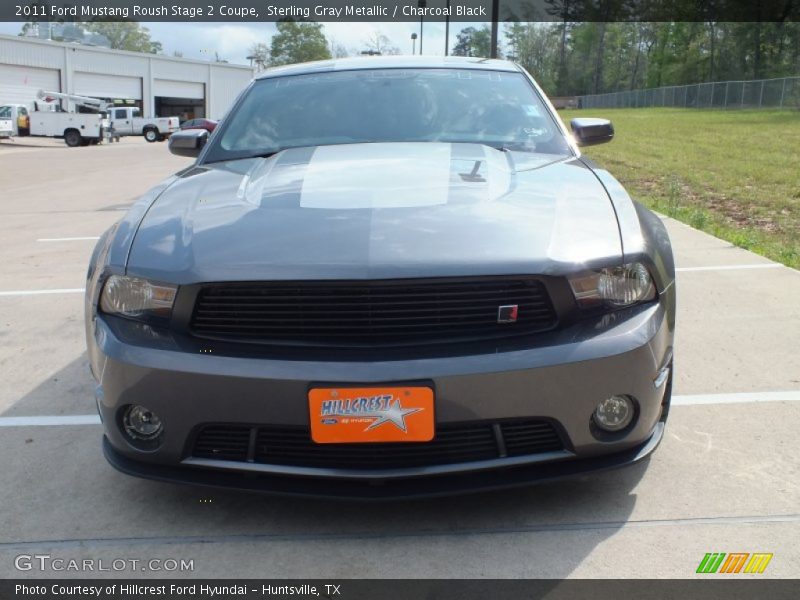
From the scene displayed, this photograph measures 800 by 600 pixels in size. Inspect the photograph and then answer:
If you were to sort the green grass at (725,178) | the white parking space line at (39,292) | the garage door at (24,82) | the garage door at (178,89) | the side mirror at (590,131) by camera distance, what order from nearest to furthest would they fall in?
the side mirror at (590,131) < the white parking space line at (39,292) < the green grass at (725,178) < the garage door at (24,82) < the garage door at (178,89)

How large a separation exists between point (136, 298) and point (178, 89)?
64.9m

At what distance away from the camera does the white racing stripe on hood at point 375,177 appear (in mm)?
2719

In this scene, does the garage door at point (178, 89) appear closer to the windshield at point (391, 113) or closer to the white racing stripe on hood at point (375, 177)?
the windshield at point (391, 113)

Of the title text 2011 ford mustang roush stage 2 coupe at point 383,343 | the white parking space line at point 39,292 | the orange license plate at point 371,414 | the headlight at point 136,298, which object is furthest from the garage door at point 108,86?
the orange license plate at point 371,414

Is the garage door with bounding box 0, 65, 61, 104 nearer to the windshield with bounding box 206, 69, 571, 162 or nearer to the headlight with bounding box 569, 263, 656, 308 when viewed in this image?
the windshield with bounding box 206, 69, 571, 162

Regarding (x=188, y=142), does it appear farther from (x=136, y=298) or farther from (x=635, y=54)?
(x=635, y=54)

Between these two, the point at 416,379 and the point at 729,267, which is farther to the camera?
the point at 729,267

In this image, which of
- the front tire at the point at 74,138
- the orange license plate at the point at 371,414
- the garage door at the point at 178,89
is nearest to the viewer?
the orange license plate at the point at 371,414

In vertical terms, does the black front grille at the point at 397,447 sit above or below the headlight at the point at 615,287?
below

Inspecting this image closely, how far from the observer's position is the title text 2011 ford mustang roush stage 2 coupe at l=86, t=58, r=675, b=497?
229 cm

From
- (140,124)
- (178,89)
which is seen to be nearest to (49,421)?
(140,124)

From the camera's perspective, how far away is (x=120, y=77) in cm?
5738

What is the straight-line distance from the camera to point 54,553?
2.45 metres

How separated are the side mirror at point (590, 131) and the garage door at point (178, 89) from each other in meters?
60.8
